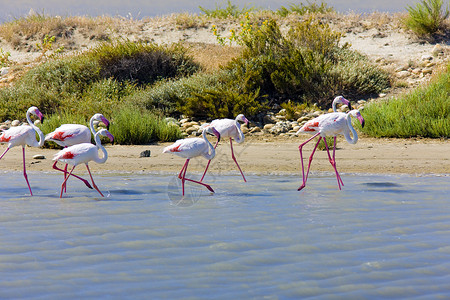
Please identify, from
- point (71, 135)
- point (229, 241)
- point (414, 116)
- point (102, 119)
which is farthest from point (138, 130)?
point (229, 241)

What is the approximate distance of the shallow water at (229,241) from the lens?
13.3 feet

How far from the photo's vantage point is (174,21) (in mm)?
24906

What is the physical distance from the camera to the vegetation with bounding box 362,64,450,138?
10609 millimetres

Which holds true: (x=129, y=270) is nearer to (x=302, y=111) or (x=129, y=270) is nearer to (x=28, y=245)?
(x=28, y=245)

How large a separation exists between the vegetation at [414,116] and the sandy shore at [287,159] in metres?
0.26

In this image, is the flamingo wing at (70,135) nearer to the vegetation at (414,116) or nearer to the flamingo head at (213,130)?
the flamingo head at (213,130)

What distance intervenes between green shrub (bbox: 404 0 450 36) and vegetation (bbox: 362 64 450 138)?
8328 millimetres

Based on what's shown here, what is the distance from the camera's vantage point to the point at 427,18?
19.3 metres

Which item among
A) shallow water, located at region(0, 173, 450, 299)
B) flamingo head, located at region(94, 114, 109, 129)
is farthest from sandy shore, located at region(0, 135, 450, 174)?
flamingo head, located at region(94, 114, 109, 129)

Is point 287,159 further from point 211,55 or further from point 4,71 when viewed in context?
point 4,71

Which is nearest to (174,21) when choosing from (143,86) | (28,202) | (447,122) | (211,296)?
(143,86)

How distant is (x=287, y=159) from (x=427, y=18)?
12.4 meters

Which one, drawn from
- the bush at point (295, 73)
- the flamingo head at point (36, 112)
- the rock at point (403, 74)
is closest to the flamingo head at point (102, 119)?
the flamingo head at point (36, 112)

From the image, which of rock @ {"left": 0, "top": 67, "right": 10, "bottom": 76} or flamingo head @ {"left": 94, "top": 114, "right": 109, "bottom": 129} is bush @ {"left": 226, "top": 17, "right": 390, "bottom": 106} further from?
rock @ {"left": 0, "top": 67, "right": 10, "bottom": 76}
